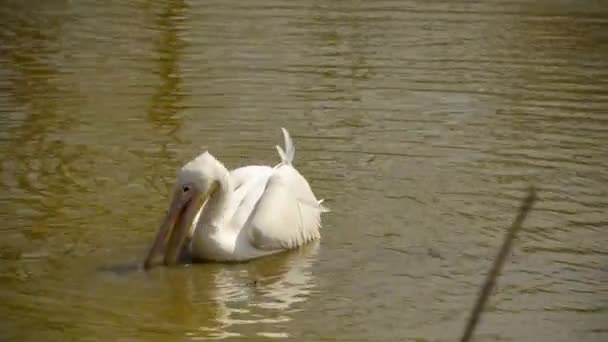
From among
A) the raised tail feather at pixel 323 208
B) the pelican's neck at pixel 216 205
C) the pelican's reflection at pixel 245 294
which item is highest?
the pelican's neck at pixel 216 205

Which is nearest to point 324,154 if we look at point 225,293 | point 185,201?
point 185,201

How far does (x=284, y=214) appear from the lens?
24.1 ft

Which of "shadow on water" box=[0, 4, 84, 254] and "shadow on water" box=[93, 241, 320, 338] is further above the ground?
"shadow on water" box=[0, 4, 84, 254]

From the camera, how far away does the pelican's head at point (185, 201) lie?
22.9ft

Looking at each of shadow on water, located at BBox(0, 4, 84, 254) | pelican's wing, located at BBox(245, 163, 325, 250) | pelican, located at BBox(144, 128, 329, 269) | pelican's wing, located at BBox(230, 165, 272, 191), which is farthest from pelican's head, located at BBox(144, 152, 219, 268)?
shadow on water, located at BBox(0, 4, 84, 254)

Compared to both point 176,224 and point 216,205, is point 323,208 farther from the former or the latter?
point 176,224

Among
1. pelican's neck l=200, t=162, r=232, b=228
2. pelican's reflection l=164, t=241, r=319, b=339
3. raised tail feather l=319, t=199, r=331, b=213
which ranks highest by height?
pelican's neck l=200, t=162, r=232, b=228

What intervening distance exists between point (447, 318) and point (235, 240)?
1348 mm

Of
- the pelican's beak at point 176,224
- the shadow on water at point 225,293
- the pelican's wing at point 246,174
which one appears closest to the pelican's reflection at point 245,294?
the shadow on water at point 225,293

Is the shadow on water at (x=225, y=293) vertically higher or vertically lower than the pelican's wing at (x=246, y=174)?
lower

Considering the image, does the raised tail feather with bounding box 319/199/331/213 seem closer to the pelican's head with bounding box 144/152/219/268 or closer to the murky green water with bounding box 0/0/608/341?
the murky green water with bounding box 0/0/608/341

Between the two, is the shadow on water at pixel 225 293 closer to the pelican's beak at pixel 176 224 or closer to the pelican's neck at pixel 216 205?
the pelican's beak at pixel 176 224

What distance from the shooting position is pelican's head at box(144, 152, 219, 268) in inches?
275

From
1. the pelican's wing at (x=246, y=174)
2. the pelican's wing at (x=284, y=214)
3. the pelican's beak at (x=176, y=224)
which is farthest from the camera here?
the pelican's wing at (x=246, y=174)
